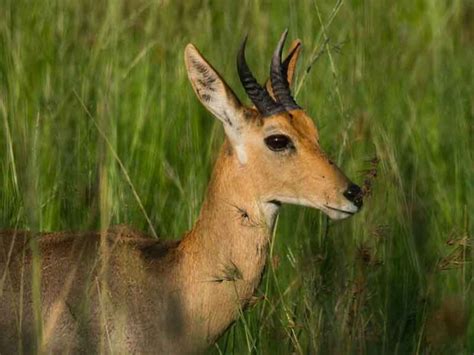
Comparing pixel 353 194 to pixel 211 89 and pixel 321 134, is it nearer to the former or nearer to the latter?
pixel 211 89

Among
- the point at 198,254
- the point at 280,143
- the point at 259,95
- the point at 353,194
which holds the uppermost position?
the point at 259,95

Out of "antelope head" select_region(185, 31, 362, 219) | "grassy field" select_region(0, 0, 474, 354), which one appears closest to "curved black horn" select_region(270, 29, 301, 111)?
"antelope head" select_region(185, 31, 362, 219)

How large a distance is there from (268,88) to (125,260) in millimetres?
1035

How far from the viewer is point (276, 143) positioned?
575 cm

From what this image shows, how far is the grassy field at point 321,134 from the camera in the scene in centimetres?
548

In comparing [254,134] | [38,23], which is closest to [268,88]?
[254,134]

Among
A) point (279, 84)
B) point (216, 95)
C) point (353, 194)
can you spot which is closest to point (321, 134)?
point (279, 84)

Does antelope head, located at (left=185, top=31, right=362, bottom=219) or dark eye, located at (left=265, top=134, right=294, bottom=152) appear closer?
antelope head, located at (left=185, top=31, right=362, bottom=219)

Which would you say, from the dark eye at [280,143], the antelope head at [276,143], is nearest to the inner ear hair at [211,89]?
the antelope head at [276,143]

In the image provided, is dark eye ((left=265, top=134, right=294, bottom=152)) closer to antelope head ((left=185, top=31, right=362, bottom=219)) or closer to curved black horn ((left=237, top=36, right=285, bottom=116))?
antelope head ((left=185, top=31, right=362, bottom=219))

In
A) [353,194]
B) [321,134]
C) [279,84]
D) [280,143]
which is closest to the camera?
[353,194]

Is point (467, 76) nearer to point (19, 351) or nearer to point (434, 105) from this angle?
point (434, 105)

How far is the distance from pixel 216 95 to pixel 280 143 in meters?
0.31

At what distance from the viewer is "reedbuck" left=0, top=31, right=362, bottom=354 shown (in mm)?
5414
